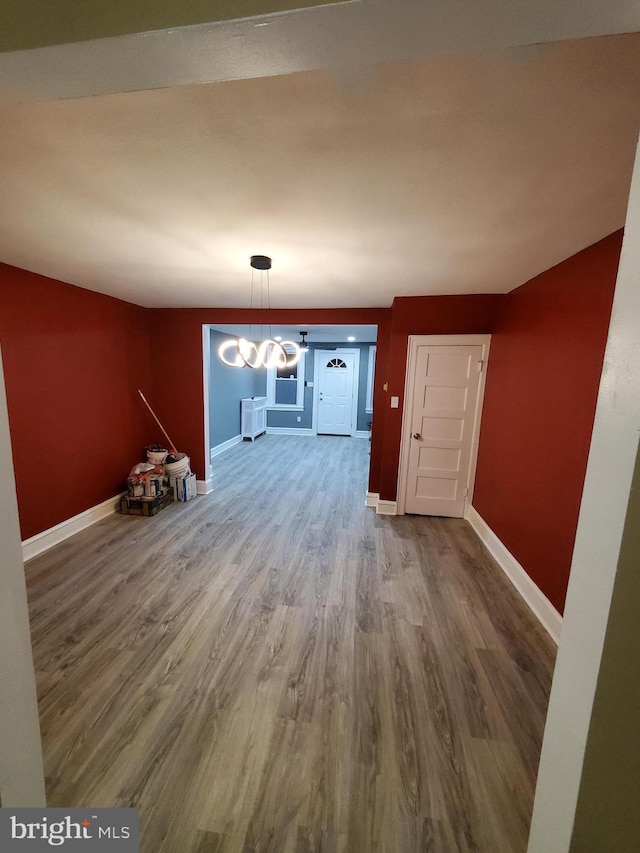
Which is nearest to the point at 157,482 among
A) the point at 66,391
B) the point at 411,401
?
the point at 66,391

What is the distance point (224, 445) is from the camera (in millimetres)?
5961

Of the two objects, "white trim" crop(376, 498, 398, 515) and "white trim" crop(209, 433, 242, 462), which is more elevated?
"white trim" crop(209, 433, 242, 462)

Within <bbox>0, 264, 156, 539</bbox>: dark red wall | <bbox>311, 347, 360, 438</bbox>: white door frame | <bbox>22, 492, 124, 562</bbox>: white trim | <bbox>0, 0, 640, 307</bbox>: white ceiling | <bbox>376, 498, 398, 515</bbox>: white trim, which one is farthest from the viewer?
<bbox>311, 347, 360, 438</bbox>: white door frame

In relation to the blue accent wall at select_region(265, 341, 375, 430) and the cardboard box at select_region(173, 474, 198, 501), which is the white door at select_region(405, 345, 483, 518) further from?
the blue accent wall at select_region(265, 341, 375, 430)

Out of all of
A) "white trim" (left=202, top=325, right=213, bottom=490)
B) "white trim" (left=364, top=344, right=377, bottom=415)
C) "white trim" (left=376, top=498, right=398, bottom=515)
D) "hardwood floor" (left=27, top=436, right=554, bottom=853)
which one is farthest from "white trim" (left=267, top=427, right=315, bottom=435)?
"hardwood floor" (left=27, top=436, right=554, bottom=853)

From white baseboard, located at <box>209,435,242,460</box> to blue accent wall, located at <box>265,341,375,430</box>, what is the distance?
129 centimetres

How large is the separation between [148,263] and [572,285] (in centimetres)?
285

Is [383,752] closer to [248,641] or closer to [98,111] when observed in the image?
[248,641]

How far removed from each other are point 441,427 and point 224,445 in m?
4.10

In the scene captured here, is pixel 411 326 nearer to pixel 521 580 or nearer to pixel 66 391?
pixel 521 580

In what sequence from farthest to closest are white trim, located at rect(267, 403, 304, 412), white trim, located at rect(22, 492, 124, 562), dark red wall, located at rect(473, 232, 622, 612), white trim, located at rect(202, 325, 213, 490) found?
white trim, located at rect(267, 403, 304, 412) < white trim, located at rect(202, 325, 213, 490) < white trim, located at rect(22, 492, 124, 562) < dark red wall, located at rect(473, 232, 622, 612)

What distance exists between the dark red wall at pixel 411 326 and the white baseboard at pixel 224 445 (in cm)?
330

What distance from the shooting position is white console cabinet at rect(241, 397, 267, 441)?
6.62 m

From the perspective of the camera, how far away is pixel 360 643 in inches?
71.8
